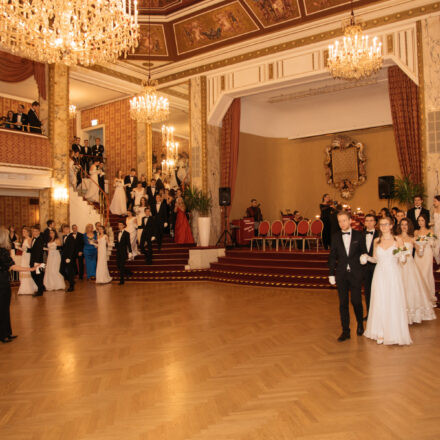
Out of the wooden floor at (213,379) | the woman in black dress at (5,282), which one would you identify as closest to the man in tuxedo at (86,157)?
the wooden floor at (213,379)

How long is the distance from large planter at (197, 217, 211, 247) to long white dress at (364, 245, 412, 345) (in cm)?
731

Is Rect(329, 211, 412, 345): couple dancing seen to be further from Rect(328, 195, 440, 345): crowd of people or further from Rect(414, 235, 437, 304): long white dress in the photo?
Rect(414, 235, 437, 304): long white dress

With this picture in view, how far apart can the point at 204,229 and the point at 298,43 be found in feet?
17.4

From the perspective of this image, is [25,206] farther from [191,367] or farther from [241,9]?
[191,367]

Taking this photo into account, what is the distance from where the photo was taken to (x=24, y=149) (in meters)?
10.8

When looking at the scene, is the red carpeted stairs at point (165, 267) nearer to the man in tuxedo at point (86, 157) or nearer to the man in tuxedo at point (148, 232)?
the man in tuxedo at point (148, 232)

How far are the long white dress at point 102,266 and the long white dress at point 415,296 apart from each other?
6.97 metres

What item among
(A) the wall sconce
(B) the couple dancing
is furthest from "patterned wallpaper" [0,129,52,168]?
(B) the couple dancing

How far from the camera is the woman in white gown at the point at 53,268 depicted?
9641 millimetres

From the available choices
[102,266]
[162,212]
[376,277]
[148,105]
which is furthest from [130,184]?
[376,277]

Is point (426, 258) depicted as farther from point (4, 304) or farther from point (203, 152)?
point (203, 152)

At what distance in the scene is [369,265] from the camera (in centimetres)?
560

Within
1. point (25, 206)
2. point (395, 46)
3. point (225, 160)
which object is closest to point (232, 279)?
point (225, 160)

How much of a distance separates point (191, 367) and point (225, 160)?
30.5 feet
